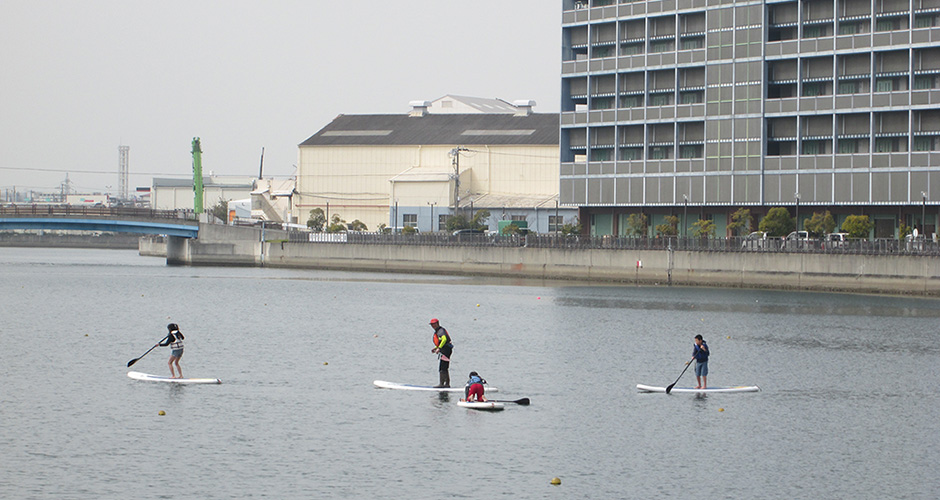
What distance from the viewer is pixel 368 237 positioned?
5640 inches

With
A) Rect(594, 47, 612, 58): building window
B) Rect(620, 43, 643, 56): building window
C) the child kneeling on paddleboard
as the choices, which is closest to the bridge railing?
Rect(594, 47, 612, 58): building window

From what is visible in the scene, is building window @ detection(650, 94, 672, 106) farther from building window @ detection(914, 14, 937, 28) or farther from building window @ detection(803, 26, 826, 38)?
building window @ detection(914, 14, 937, 28)

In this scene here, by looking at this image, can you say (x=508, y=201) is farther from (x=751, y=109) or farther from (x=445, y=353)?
(x=445, y=353)

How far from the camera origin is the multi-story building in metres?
117

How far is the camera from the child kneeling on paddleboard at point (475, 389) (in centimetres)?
3997

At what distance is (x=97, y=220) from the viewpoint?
145 meters

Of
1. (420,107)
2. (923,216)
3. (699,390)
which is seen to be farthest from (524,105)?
(699,390)

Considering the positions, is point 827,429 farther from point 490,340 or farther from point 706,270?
point 706,270


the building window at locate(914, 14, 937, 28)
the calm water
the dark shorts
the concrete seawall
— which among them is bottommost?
the calm water

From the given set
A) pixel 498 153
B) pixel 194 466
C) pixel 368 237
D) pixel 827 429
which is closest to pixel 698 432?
pixel 827 429

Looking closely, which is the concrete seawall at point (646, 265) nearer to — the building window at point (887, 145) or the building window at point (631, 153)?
the building window at point (631, 153)

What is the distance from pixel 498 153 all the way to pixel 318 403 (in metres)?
135

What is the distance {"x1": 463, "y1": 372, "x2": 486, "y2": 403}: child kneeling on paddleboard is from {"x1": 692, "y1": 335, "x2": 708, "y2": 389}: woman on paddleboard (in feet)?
27.4

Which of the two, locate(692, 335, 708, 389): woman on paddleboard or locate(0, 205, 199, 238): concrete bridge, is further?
locate(0, 205, 199, 238): concrete bridge
